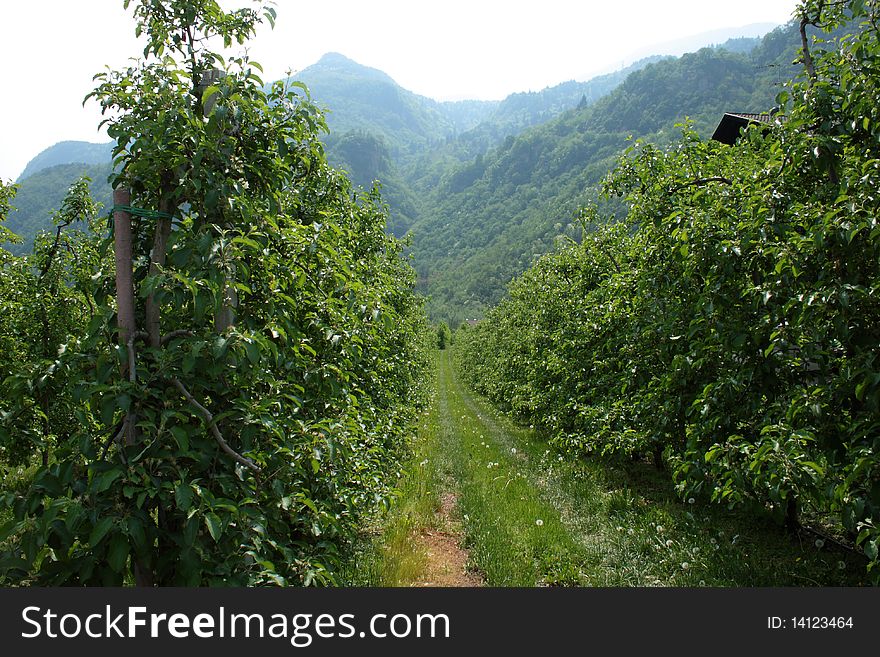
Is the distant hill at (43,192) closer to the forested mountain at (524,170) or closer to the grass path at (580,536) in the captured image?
the forested mountain at (524,170)

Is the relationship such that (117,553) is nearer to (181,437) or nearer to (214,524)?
(214,524)

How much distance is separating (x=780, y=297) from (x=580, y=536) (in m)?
3.14

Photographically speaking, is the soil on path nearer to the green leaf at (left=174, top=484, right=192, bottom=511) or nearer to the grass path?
the grass path

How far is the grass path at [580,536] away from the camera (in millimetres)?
4195

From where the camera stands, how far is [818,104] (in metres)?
3.26

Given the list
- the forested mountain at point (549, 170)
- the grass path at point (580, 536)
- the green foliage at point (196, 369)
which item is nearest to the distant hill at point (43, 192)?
the forested mountain at point (549, 170)

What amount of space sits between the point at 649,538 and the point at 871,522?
2.54 metres

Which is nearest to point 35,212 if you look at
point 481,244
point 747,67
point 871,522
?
point 871,522

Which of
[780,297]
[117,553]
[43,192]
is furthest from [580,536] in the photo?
[43,192]

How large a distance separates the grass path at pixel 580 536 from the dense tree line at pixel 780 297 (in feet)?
1.68

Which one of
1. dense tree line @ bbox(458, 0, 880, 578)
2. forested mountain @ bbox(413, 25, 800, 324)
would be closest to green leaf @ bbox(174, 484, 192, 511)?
dense tree line @ bbox(458, 0, 880, 578)

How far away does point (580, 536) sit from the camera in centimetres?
523

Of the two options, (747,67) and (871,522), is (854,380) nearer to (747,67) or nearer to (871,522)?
(871,522)

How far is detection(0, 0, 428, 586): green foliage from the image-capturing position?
2.08 metres
